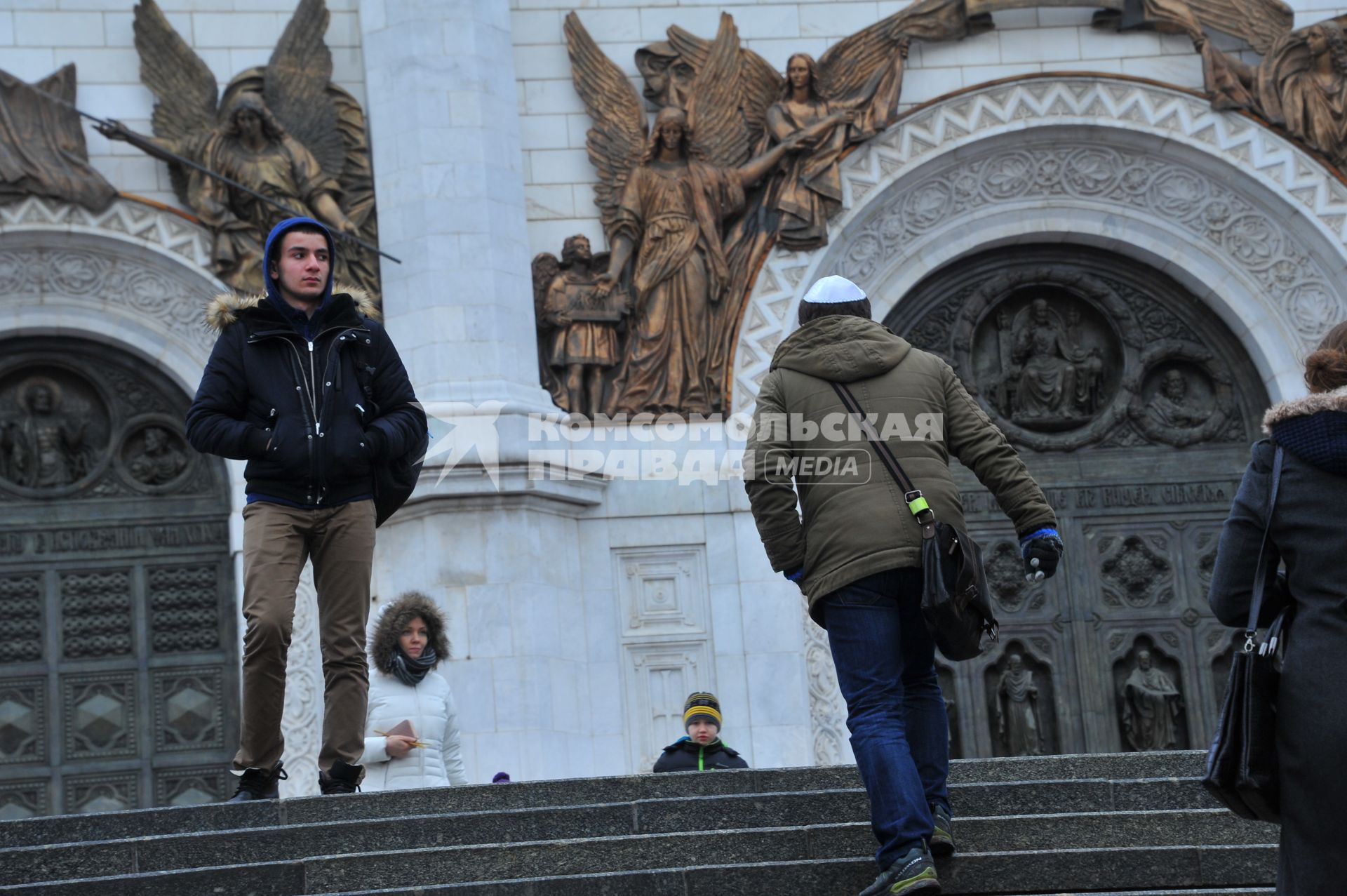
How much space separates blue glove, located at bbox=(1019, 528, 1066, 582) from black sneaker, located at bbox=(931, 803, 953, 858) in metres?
0.77

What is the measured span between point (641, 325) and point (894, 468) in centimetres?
721

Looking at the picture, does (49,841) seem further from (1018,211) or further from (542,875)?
(1018,211)

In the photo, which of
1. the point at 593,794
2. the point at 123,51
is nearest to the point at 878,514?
the point at 593,794

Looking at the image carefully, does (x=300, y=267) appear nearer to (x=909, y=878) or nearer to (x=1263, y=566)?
(x=909, y=878)

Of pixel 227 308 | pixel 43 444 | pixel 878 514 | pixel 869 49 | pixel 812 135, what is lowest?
pixel 878 514

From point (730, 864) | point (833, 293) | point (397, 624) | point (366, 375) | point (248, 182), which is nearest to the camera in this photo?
point (730, 864)

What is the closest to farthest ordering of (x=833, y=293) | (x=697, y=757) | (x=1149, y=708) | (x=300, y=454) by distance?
1. (x=833, y=293)
2. (x=300, y=454)
3. (x=697, y=757)
4. (x=1149, y=708)

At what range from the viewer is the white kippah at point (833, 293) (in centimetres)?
639

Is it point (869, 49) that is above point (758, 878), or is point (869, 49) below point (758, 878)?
above

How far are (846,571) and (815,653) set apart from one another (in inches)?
285

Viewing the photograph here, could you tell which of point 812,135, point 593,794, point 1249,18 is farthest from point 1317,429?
point 1249,18

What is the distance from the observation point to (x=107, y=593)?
1321 centimetres

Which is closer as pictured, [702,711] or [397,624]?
[397,624]

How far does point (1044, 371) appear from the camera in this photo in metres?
14.2
